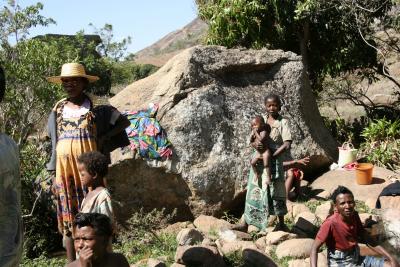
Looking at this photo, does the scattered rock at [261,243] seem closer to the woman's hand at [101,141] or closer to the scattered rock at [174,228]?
the scattered rock at [174,228]

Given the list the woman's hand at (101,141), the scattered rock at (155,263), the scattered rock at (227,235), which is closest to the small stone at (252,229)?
the scattered rock at (227,235)

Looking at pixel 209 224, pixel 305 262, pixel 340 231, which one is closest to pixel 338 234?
pixel 340 231

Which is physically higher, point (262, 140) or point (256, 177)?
point (262, 140)

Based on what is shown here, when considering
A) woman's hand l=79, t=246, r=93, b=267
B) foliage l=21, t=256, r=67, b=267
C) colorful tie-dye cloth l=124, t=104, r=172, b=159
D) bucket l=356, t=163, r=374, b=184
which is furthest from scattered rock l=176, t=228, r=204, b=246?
bucket l=356, t=163, r=374, b=184

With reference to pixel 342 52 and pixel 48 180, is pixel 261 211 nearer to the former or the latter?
pixel 48 180

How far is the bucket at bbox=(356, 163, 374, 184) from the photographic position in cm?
723

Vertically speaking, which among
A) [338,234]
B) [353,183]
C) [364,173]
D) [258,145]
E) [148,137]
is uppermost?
[148,137]

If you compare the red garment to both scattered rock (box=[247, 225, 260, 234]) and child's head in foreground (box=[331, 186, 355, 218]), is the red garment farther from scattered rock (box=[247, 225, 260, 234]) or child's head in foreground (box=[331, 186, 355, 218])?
scattered rock (box=[247, 225, 260, 234])

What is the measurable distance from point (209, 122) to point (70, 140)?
2.87m

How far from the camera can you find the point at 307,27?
1090 centimetres

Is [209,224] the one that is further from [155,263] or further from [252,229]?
[155,263]

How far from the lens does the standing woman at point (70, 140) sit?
4145 millimetres

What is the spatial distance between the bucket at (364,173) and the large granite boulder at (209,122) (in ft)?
2.14

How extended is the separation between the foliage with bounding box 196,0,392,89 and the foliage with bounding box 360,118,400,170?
1.67m
